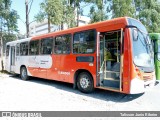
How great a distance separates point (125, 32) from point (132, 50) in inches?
27.0

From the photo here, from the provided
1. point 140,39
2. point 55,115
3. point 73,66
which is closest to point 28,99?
point 55,115

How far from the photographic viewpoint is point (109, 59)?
8172 mm

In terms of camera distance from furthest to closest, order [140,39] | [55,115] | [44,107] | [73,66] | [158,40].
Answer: [158,40], [73,66], [140,39], [44,107], [55,115]

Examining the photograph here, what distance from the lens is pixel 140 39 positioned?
7.52 metres

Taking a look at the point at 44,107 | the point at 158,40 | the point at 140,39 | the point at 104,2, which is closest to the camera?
the point at 44,107

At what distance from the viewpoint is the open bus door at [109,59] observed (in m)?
7.79

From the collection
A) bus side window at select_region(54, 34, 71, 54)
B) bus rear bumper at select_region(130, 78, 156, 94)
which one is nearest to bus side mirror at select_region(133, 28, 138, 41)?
bus rear bumper at select_region(130, 78, 156, 94)

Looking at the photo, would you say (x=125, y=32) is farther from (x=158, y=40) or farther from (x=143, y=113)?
(x=158, y=40)

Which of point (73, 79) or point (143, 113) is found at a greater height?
point (73, 79)

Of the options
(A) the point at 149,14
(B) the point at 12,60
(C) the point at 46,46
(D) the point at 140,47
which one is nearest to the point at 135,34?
(D) the point at 140,47

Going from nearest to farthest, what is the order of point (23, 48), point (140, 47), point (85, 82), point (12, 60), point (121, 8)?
point (140, 47) < point (85, 82) < point (23, 48) < point (12, 60) < point (121, 8)

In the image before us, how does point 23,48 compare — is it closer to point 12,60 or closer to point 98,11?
point 12,60

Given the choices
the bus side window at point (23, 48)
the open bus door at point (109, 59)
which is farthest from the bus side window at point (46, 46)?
the open bus door at point (109, 59)

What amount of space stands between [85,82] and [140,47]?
8.90ft
